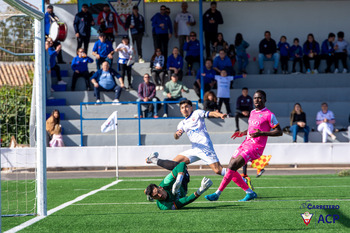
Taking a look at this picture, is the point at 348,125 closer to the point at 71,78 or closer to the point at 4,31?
the point at 71,78

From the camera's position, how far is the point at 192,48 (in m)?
24.9

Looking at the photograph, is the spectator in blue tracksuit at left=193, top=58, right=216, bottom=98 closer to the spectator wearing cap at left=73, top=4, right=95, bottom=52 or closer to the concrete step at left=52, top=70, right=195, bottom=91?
the concrete step at left=52, top=70, right=195, bottom=91

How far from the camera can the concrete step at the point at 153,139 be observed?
22.1 m

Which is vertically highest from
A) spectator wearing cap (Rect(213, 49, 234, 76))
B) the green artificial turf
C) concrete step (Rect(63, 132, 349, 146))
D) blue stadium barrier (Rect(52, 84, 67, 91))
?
spectator wearing cap (Rect(213, 49, 234, 76))

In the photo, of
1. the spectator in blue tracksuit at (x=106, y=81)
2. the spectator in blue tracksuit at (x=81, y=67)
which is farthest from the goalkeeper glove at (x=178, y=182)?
the spectator in blue tracksuit at (x=81, y=67)

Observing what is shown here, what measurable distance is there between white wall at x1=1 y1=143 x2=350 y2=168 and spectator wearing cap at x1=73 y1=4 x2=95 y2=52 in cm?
637

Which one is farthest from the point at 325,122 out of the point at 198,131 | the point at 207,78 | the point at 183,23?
the point at 198,131

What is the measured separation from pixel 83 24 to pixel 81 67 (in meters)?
1.96

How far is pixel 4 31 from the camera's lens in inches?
434

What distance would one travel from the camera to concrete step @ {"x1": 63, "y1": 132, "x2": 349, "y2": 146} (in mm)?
22125

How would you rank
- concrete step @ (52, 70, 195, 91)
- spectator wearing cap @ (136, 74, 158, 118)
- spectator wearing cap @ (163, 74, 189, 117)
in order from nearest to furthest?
1. spectator wearing cap @ (136, 74, 158, 118)
2. spectator wearing cap @ (163, 74, 189, 117)
3. concrete step @ (52, 70, 195, 91)

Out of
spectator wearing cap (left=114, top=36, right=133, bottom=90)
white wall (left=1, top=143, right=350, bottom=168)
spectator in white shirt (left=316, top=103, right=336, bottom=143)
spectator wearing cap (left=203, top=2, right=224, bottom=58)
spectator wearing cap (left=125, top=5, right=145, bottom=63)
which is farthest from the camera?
spectator wearing cap (left=203, top=2, right=224, bottom=58)

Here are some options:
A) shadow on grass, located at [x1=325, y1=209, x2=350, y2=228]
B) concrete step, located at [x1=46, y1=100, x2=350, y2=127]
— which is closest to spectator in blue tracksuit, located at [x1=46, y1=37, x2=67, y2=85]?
concrete step, located at [x1=46, y1=100, x2=350, y2=127]

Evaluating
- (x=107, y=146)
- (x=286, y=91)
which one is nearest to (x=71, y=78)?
(x=107, y=146)
